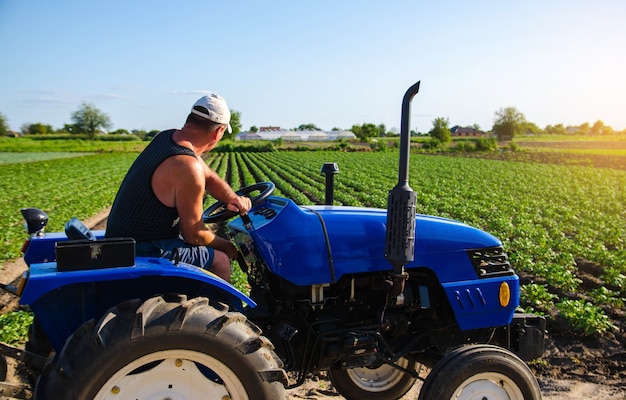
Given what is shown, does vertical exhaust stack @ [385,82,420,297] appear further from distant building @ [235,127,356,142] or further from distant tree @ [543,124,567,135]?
distant tree @ [543,124,567,135]

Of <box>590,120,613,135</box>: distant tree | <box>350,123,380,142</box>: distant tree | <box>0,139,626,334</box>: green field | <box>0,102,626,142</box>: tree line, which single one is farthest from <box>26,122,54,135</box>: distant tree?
<box>590,120,613,135</box>: distant tree

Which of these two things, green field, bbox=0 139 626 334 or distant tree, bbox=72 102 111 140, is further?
distant tree, bbox=72 102 111 140

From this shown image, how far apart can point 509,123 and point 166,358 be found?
114244 mm

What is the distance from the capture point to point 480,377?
2.89 meters

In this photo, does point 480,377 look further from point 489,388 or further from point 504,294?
point 504,294

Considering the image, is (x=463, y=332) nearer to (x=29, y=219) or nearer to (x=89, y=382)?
(x=89, y=382)

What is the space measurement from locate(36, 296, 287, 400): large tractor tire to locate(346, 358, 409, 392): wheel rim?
1.34 metres

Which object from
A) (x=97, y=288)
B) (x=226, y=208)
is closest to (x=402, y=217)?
(x=226, y=208)

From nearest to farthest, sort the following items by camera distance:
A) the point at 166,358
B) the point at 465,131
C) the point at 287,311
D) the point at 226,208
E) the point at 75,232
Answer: the point at 166,358
the point at 75,232
the point at 287,311
the point at 226,208
the point at 465,131

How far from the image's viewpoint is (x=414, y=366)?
144 inches

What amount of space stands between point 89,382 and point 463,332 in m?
2.18

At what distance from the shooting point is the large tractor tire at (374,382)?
3629 millimetres

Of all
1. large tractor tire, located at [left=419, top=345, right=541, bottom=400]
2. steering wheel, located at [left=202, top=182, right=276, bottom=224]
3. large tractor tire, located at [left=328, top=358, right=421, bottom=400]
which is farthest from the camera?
large tractor tire, located at [left=328, top=358, right=421, bottom=400]

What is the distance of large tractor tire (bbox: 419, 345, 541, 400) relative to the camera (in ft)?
9.29
